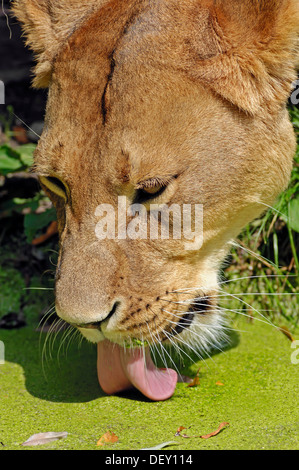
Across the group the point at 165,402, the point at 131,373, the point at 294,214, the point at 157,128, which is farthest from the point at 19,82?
the point at 165,402

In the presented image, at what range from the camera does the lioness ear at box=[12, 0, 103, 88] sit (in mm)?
3490

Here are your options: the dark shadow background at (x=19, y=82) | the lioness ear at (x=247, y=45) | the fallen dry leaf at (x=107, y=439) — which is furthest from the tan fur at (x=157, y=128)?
the dark shadow background at (x=19, y=82)

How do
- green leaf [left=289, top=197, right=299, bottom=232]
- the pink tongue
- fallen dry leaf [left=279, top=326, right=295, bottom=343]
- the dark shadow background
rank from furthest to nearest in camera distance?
the dark shadow background, green leaf [left=289, top=197, right=299, bottom=232], fallen dry leaf [left=279, top=326, right=295, bottom=343], the pink tongue

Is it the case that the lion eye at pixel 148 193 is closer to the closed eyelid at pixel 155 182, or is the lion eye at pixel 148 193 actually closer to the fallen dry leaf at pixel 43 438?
the closed eyelid at pixel 155 182

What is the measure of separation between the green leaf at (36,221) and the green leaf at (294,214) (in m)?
1.55

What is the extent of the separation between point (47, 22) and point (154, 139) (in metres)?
1.08

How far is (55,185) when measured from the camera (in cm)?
337

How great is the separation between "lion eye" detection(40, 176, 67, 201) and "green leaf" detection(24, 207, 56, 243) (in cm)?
110

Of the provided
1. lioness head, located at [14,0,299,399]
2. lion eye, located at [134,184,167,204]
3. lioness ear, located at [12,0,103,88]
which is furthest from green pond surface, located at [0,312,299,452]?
lioness ear, located at [12,0,103,88]

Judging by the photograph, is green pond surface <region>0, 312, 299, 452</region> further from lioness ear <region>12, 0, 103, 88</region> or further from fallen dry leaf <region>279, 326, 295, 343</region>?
lioness ear <region>12, 0, 103, 88</region>

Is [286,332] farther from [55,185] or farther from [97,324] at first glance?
[55,185]
